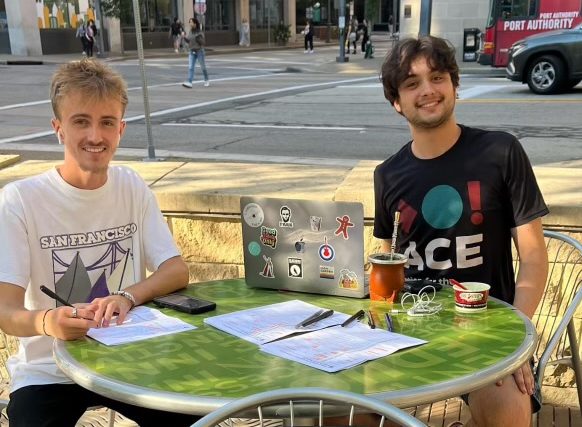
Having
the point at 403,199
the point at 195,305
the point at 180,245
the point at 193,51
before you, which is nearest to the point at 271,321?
the point at 195,305

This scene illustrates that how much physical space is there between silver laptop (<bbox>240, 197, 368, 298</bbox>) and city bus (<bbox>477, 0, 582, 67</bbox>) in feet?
56.5

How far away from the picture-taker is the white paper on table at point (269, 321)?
2.07 metres

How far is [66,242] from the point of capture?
2406 mm

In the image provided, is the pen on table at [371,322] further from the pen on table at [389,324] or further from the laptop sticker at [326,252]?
the laptop sticker at [326,252]

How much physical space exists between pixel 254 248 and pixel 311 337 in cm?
49

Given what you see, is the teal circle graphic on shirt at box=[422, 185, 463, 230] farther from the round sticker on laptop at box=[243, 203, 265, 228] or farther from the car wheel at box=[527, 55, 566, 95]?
the car wheel at box=[527, 55, 566, 95]

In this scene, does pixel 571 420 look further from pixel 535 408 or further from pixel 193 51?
pixel 193 51

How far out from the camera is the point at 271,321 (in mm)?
2172

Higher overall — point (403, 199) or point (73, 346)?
point (403, 199)

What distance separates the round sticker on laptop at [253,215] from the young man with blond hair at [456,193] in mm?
587

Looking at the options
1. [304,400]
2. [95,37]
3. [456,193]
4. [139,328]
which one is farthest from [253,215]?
[95,37]

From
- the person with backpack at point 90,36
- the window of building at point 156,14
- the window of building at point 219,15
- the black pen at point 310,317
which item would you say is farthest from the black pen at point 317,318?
the window of building at point 219,15

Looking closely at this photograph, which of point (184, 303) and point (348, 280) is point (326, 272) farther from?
point (184, 303)

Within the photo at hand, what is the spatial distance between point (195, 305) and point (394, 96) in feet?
3.48
